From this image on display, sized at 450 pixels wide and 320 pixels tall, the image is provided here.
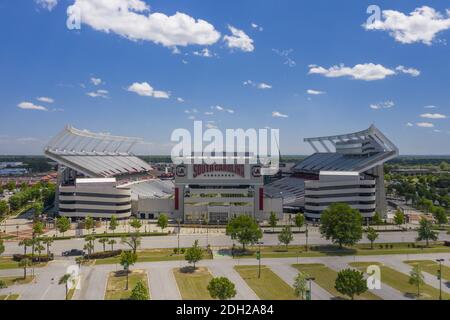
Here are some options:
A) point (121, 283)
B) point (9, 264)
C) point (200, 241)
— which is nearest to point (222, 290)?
point (121, 283)

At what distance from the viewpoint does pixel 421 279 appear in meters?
40.8

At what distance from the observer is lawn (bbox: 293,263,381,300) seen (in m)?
40.3

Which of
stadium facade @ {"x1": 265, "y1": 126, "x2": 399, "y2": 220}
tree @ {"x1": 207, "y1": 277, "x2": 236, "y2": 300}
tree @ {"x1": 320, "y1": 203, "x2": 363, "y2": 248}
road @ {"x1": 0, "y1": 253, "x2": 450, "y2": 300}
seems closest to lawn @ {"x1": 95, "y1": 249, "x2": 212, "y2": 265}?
road @ {"x1": 0, "y1": 253, "x2": 450, "y2": 300}

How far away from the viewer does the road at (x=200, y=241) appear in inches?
2502

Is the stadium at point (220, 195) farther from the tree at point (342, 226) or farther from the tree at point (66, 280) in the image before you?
the tree at point (66, 280)

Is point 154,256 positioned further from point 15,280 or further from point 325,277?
point 325,277

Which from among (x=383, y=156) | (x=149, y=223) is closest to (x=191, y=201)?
(x=149, y=223)

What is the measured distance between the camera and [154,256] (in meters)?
57.1

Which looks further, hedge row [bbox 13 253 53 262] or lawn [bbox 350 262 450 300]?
hedge row [bbox 13 253 53 262]

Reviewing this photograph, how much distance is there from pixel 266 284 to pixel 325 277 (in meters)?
8.17

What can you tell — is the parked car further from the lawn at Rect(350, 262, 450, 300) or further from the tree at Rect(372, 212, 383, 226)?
the tree at Rect(372, 212, 383, 226)

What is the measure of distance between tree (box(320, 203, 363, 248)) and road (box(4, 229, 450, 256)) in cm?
631
